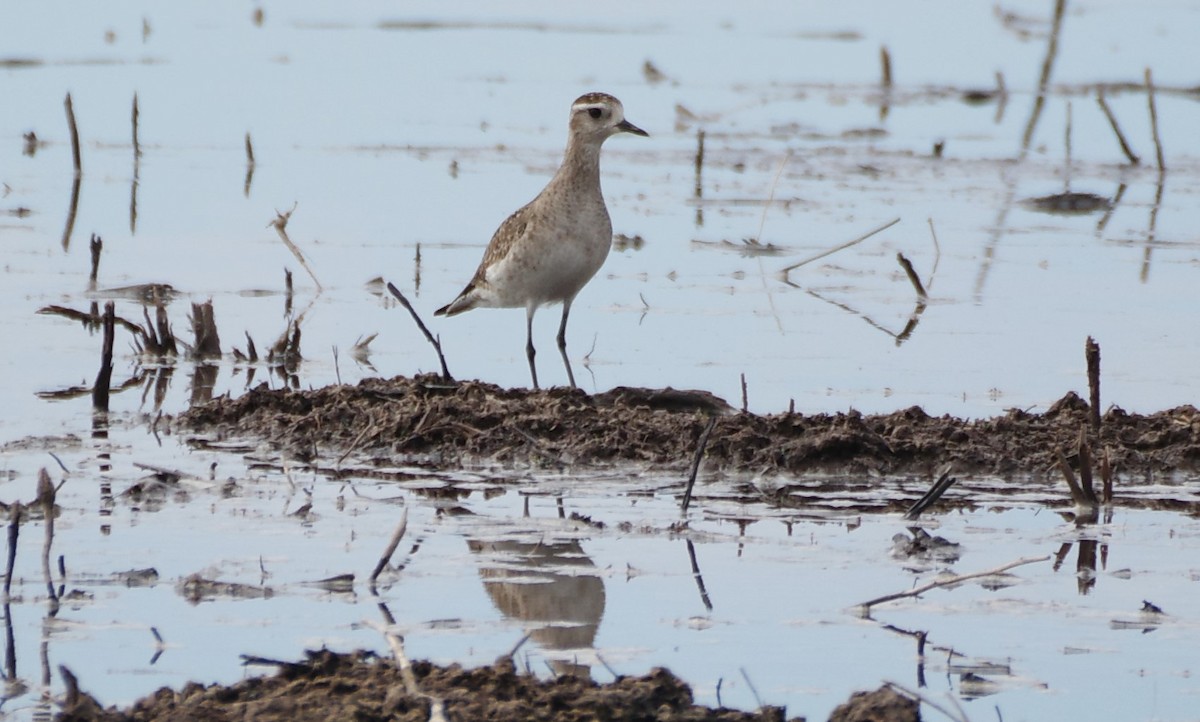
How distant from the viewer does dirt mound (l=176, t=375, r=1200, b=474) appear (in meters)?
8.96

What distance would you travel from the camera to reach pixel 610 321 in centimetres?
1319

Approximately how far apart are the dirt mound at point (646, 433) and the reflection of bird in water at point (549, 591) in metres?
1.56

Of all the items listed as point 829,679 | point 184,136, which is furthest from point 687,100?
point 829,679

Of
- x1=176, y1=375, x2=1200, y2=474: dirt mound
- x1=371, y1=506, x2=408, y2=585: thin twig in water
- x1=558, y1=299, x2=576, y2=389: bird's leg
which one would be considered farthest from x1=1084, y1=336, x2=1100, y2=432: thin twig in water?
x1=371, y1=506, x2=408, y2=585: thin twig in water

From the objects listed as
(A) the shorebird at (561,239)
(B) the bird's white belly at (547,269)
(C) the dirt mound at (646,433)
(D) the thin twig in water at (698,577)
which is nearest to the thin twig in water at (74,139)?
(A) the shorebird at (561,239)

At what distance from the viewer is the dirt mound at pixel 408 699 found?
16.9 ft

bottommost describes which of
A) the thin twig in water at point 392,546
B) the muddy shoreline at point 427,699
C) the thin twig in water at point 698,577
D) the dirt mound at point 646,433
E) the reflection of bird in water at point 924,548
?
the muddy shoreline at point 427,699

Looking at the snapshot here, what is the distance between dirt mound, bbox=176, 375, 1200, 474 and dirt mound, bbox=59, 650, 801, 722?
3337 mm

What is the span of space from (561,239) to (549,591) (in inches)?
178

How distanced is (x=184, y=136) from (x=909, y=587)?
16.3m

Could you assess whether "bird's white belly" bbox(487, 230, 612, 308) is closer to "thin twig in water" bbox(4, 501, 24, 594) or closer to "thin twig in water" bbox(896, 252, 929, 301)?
"thin twig in water" bbox(896, 252, 929, 301)

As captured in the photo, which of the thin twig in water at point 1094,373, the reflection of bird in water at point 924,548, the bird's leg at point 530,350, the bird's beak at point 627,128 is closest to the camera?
the reflection of bird in water at point 924,548

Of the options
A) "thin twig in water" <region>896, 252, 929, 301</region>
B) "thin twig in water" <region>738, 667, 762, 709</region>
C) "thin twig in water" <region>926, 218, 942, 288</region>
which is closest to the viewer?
"thin twig in water" <region>738, 667, 762, 709</region>

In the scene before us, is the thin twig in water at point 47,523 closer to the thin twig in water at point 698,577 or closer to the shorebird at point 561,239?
the thin twig in water at point 698,577
